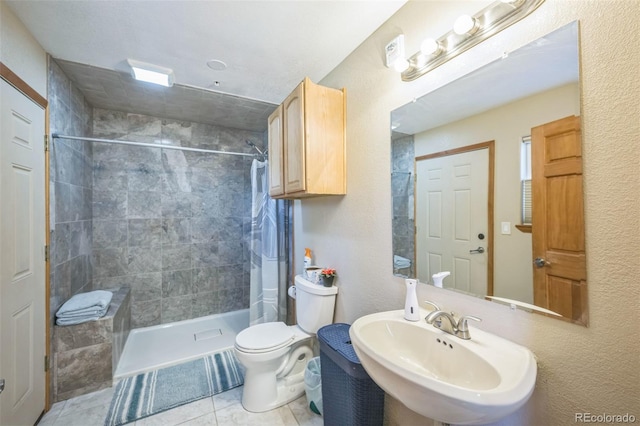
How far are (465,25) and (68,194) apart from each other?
2.80m

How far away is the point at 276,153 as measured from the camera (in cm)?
204

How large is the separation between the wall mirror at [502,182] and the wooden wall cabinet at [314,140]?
46 centimetres

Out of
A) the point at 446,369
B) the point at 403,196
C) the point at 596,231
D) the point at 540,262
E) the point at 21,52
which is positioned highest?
the point at 21,52

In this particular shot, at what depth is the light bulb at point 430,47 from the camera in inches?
44.0

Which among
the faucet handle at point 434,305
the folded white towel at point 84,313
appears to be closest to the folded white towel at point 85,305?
the folded white towel at point 84,313

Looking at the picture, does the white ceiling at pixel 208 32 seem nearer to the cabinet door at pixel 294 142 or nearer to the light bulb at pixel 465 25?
the cabinet door at pixel 294 142

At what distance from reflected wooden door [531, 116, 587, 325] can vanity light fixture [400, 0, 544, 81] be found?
41 cm

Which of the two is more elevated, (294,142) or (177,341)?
(294,142)

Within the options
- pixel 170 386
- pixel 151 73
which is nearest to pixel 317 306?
pixel 170 386

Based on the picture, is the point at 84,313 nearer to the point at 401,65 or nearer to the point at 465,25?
the point at 401,65

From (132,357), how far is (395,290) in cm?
245

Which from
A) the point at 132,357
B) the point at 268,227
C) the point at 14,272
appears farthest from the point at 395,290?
the point at 132,357

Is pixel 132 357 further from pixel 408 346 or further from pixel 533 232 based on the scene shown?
pixel 533 232

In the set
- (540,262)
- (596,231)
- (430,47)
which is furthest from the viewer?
→ (430,47)
